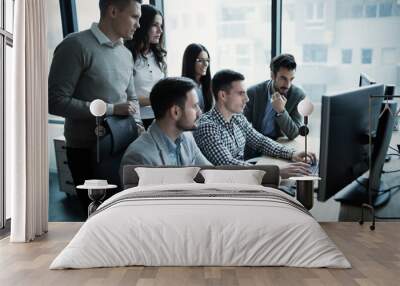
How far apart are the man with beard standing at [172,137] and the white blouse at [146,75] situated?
13cm

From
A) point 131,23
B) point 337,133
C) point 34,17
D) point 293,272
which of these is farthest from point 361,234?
point 34,17

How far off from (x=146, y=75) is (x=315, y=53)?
1.85 metres

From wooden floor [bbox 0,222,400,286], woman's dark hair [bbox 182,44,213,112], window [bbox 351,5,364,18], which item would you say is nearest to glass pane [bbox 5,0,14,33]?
woman's dark hair [bbox 182,44,213,112]

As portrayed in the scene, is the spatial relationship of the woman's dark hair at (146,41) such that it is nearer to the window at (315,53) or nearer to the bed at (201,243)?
the window at (315,53)

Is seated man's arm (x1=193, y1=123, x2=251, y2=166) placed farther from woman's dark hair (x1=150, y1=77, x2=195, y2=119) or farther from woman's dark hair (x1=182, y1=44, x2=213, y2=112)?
woman's dark hair (x1=150, y1=77, x2=195, y2=119)

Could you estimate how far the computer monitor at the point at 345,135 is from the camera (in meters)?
5.73

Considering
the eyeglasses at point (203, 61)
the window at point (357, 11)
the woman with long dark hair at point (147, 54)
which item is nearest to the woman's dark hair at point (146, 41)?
the woman with long dark hair at point (147, 54)

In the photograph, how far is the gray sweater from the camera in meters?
6.43

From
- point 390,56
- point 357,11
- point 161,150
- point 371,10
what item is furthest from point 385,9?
point 161,150

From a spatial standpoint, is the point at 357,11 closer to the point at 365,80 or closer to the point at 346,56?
the point at 346,56

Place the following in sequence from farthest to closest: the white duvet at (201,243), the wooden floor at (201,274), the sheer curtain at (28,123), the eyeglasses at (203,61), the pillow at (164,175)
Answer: the eyeglasses at (203,61) < the pillow at (164,175) < the sheer curtain at (28,123) < the white duvet at (201,243) < the wooden floor at (201,274)

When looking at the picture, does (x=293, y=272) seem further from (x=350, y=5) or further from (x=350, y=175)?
(x=350, y=5)

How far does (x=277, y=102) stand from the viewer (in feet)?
21.9

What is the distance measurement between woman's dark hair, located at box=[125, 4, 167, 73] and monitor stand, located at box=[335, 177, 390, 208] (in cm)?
239
